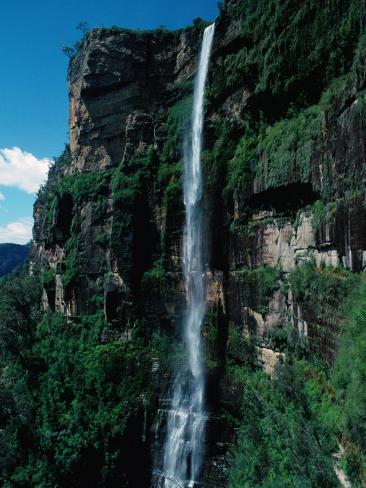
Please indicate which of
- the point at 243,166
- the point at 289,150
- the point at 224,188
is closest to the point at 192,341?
the point at 224,188

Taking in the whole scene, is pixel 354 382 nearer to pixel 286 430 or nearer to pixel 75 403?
pixel 286 430

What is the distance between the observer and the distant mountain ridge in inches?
4213

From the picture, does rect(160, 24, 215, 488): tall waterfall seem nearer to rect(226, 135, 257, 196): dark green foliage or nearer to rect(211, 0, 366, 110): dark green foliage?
rect(226, 135, 257, 196): dark green foliage

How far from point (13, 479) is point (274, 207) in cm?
1528

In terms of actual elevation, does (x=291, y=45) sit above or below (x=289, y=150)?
above

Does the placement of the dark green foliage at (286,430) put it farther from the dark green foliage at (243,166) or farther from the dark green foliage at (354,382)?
the dark green foliage at (243,166)

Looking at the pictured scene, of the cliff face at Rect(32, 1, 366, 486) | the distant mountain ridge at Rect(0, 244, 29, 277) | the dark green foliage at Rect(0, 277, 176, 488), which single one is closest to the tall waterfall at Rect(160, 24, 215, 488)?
the cliff face at Rect(32, 1, 366, 486)

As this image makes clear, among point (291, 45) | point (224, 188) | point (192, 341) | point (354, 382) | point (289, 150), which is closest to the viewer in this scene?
point (354, 382)

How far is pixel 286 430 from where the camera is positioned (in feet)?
40.6

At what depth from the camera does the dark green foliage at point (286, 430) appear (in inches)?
408

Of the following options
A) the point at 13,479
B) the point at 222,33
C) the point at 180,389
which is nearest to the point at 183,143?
the point at 222,33

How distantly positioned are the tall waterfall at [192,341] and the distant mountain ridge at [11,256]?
304ft

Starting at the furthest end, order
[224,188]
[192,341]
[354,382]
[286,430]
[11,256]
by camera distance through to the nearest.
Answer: [11,256]
[192,341]
[224,188]
[286,430]
[354,382]

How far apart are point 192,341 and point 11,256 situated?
326 feet
